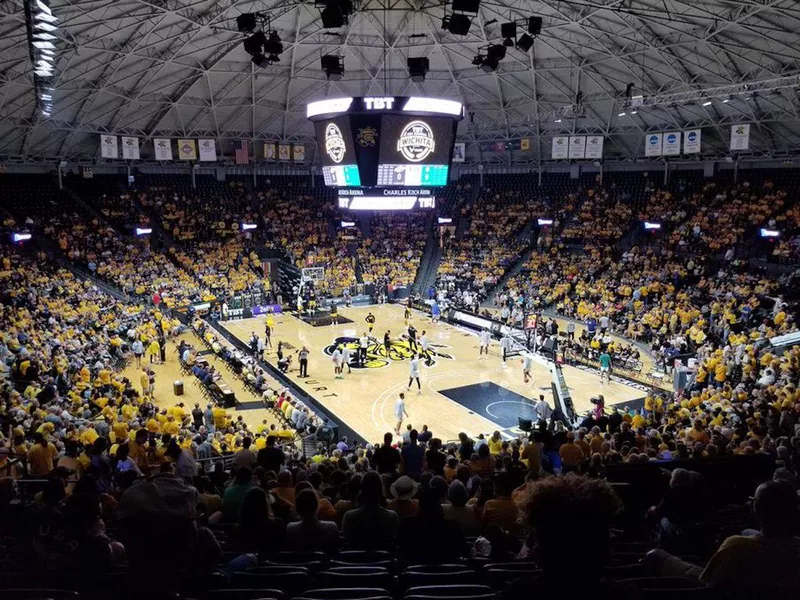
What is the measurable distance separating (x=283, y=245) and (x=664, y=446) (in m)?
35.6

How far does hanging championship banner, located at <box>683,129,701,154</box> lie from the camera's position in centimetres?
3206

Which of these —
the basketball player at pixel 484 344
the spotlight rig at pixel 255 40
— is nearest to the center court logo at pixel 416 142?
the spotlight rig at pixel 255 40

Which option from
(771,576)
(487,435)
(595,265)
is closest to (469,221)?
(595,265)

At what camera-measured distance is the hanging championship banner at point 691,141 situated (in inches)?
1262

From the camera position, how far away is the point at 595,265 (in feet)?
117

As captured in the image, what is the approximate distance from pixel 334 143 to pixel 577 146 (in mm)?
17710

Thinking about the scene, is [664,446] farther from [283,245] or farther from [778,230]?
[283,245]

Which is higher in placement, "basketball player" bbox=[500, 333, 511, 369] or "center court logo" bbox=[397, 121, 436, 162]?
"center court logo" bbox=[397, 121, 436, 162]

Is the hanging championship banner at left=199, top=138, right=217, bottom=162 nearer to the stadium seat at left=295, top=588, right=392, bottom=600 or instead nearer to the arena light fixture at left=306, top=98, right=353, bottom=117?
the arena light fixture at left=306, top=98, right=353, bottom=117

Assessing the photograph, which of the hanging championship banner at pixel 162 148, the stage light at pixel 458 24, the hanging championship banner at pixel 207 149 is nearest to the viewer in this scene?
the stage light at pixel 458 24

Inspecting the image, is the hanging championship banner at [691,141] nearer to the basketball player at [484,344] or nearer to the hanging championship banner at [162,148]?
the basketball player at [484,344]

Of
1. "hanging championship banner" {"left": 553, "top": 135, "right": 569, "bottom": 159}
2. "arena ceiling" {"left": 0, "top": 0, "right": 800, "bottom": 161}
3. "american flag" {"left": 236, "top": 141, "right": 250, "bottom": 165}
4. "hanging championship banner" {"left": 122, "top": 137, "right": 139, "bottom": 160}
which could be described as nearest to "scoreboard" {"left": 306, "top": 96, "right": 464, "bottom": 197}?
"arena ceiling" {"left": 0, "top": 0, "right": 800, "bottom": 161}

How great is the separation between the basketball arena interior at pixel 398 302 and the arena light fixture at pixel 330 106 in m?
0.11

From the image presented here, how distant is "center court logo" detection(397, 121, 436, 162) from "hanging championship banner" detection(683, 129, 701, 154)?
1631 centimetres
